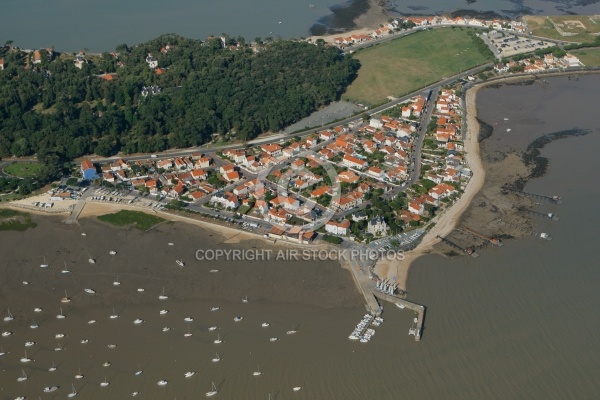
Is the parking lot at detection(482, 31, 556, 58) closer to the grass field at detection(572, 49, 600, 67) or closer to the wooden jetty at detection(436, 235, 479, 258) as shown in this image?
the grass field at detection(572, 49, 600, 67)

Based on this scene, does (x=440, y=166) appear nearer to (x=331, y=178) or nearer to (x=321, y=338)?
(x=331, y=178)

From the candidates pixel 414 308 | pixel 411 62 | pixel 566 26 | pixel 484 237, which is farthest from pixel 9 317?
pixel 566 26

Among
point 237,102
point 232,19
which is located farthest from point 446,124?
point 232,19

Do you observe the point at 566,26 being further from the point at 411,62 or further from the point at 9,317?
the point at 9,317

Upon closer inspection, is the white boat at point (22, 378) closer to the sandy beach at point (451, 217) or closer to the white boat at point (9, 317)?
the white boat at point (9, 317)

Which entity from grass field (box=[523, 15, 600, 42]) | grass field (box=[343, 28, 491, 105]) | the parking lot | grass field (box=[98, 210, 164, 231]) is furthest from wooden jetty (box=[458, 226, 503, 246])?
grass field (box=[523, 15, 600, 42])

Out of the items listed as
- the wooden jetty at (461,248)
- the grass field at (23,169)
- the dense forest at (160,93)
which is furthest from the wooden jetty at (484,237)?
the grass field at (23,169)
